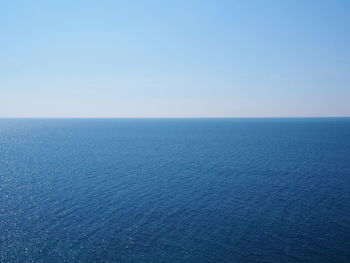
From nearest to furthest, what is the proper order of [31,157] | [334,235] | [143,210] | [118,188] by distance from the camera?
[334,235], [143,210], [118,188], [31,157]

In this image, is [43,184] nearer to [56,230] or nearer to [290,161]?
[56,230]

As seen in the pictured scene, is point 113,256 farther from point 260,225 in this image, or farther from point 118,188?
point 118,188

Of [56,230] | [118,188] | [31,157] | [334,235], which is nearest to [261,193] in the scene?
[334,235]

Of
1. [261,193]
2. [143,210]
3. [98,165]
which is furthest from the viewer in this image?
[98,165]

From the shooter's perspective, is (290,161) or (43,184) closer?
(43,184)

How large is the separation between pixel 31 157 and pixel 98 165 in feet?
113

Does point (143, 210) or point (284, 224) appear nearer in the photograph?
point (284, 224)

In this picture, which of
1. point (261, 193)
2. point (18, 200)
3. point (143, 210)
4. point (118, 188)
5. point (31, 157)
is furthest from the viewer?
point (31, 157)

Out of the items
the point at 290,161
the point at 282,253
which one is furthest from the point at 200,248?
the point at 290,161

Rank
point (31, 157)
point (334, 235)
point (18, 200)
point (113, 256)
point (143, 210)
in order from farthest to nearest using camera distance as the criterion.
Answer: point (31, 157)
point (18, 200)
point (143, 210)
point (334, 235)
point (113, 256)

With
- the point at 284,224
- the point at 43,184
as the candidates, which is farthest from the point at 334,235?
the point at 43,184

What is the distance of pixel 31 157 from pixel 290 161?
93.6 meters

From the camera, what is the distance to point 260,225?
40750 mm

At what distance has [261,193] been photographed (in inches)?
2199
